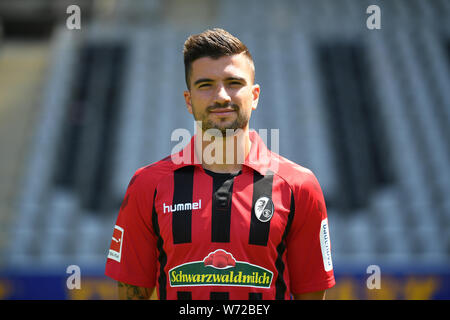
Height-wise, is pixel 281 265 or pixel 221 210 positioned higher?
pixel 221 210

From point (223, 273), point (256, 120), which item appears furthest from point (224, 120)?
point (256, 120)

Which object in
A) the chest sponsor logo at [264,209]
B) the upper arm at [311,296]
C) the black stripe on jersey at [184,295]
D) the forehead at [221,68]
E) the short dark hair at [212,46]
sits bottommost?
the upper arm at [311,296]

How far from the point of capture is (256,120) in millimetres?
7625

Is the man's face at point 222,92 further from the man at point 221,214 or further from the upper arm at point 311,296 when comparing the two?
the upper arm at point 311,296

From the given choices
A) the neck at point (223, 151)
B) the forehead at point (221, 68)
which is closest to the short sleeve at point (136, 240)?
the neck at point (223, 151)

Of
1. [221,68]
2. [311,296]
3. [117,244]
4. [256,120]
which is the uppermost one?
[256,120]

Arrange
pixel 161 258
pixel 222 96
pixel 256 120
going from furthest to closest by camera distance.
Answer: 1. pixel 256 120
2. pixel 161 258
3. pixel 222 96

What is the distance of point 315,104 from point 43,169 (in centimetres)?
466

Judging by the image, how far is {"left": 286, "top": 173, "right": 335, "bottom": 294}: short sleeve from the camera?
1609 mm

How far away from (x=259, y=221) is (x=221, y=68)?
0.55 metres

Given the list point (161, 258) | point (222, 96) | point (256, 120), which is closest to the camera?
point (222, 96)

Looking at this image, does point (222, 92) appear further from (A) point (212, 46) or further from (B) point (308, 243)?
(B) point (308, 243)

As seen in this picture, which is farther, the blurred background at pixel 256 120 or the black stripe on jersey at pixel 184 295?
the blurred background at pixel 256 120

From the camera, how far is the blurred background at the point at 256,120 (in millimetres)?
5887
